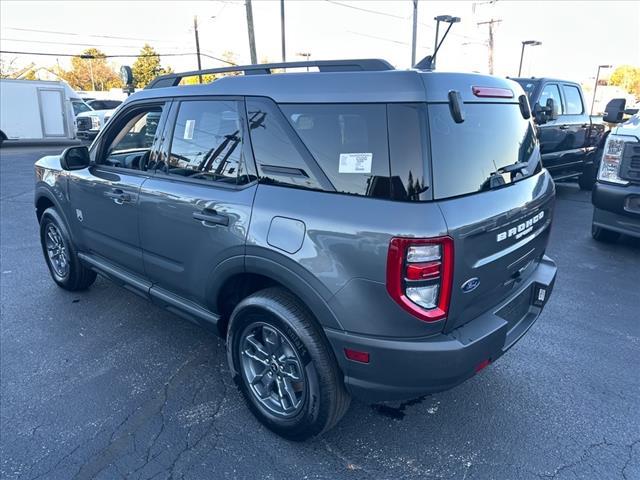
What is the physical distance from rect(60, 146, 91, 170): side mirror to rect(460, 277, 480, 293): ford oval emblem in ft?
10.2

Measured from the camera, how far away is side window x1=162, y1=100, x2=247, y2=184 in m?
2.60

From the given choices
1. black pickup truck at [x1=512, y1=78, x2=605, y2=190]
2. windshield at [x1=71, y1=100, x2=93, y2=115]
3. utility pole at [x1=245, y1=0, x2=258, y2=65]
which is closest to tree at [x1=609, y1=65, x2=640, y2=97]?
utility pole at [x1=245, y1=0, x2=258, y2=65]

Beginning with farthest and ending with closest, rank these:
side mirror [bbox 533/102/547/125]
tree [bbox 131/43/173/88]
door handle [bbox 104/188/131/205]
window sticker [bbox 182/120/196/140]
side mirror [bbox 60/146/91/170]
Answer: tree [bbox 131/43/173/88], side mirror [bbox 533/102/547/125], side mirror [bbox 60/146/91/170], door handle [bbox 104/188/131/205], window sticker [bbox 182/120/196/140]

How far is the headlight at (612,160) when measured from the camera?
521 cm

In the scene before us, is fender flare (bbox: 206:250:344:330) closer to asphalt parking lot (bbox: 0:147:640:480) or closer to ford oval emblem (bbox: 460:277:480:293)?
ford oval emblem (bbox: 460:277:480:293)

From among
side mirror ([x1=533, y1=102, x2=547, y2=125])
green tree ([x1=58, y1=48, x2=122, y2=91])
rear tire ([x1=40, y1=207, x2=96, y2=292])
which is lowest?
rear tire ([x1=40, y1=207, x2=96, y2=292])

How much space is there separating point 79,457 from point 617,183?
5.69 meters

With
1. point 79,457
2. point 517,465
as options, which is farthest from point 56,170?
point 517,465

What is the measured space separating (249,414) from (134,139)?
7.40 feet

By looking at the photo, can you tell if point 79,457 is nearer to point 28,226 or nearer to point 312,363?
point 312,363

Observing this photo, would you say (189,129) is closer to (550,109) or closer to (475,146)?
(475,146)

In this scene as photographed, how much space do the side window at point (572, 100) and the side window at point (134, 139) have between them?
303 inches

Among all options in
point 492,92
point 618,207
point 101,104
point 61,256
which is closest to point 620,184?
point 618,207

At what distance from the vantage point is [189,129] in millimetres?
2904
